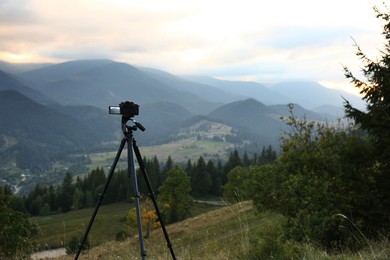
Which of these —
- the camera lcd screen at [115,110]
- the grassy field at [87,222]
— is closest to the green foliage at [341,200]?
the camera lcd screen at [115,110]

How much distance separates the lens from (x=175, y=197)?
2694 inches

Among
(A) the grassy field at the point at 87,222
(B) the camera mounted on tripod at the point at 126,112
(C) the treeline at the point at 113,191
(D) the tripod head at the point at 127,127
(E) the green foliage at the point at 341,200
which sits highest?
(B) the camera mounted on tripod at the point at 126,112

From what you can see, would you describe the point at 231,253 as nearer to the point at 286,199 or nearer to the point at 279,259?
the point at 279,259

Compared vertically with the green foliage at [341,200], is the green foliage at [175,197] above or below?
below

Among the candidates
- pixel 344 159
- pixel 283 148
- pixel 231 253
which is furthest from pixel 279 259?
pixel 283 148

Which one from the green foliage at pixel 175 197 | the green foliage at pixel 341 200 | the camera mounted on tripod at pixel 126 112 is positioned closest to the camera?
the camera mounted on tripod at pixel 126 112

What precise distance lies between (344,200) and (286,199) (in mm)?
8056

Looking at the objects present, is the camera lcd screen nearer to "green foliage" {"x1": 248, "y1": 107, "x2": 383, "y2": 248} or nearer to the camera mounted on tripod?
the camera mounted on tripod

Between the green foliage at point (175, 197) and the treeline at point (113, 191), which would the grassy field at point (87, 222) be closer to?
the treeline at point (113, 191)

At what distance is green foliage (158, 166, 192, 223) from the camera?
6719 cm

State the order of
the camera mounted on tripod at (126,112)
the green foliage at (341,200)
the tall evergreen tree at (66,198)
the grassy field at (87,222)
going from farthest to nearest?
the tall evergreen tree at (66,198) → the grassy field at (87,222) → the green foliage at (341,200) → the camera mounted on tripod at (126,112)

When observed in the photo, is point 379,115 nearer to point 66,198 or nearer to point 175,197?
point 175,197

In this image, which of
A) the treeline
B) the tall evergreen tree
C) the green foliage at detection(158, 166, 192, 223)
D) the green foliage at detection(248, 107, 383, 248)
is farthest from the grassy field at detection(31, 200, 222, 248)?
the green foliage at detection(248, 107, 383, 248)

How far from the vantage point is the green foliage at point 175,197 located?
67.2 m
